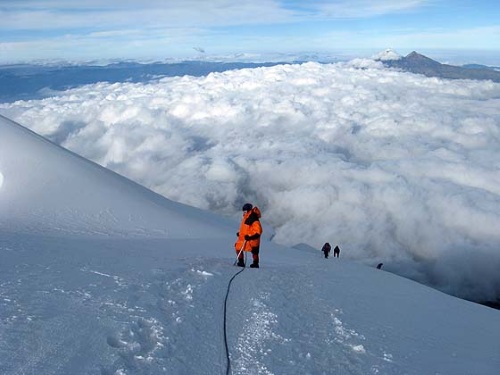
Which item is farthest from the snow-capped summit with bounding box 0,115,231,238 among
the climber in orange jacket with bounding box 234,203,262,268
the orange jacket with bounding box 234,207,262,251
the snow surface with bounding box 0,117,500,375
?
the orange jacket with bounding box 234,207,262,251

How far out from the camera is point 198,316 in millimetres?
6492

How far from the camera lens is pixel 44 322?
17.7 ft

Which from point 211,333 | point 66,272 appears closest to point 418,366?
point 211,333

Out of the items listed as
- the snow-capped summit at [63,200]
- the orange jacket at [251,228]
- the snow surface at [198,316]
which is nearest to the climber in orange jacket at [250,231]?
the orange jacket at [251,228]

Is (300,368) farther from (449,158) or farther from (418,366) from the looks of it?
(449,158)

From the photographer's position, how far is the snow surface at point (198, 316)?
503 centimetres

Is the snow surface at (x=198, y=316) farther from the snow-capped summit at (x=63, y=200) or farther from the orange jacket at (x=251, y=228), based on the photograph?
the orange jacket at (x=251, y=228)

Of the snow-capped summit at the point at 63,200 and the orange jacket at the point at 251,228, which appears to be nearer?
the orange jacket at the point at 251,228

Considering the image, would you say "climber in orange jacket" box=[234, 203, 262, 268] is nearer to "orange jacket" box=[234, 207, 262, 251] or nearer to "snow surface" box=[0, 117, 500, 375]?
"orange jacket" box=[234, 207, 262, 251]

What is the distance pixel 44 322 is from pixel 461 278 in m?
153

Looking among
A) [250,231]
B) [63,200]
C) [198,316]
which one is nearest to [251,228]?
[250,231]

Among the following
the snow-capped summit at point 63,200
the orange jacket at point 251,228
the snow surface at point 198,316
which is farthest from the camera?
the snow-capped summit at point 63,200

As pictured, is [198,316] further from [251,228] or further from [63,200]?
[63,200]

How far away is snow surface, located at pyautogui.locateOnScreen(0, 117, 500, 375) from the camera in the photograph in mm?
5031
